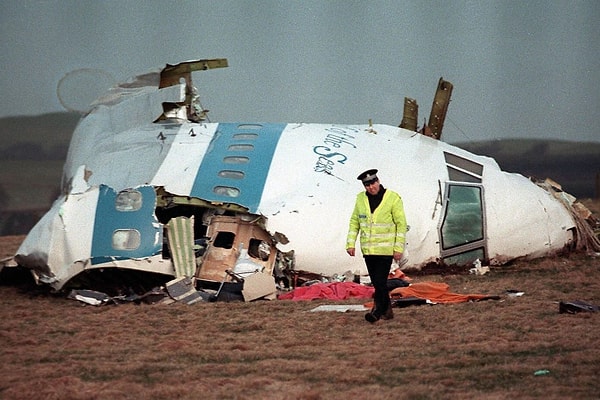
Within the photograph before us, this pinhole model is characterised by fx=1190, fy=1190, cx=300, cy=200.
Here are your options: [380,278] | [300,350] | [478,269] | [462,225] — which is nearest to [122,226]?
[380,278]

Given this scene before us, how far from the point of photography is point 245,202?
1664 centimetres

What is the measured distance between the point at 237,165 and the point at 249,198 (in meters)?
0.77

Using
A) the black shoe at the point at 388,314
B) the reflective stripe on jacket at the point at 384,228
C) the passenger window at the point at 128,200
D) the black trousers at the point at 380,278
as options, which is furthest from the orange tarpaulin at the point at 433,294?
the passenger window at the point at 128,200

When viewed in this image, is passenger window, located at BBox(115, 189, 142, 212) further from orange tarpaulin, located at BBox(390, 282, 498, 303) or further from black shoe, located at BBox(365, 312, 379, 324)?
black shoe, located at BBox(365, 312, 379, 324)

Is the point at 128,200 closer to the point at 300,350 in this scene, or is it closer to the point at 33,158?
the point at 300,350

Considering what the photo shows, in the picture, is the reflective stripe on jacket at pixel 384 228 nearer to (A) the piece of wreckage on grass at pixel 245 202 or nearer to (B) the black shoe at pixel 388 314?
(B) the black shoe at pixel 388 314

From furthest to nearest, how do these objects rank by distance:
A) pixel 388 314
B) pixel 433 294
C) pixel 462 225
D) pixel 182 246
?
1. pixel 462 225
2. pixel 182 246
3. pixel 433 294
4. pixel 388 314

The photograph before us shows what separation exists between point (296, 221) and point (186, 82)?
434 centimetres

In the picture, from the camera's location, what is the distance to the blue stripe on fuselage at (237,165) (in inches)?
661

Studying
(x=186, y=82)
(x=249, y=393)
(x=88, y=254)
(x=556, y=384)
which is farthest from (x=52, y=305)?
(x=556, y=384)

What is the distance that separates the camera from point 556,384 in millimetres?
9312

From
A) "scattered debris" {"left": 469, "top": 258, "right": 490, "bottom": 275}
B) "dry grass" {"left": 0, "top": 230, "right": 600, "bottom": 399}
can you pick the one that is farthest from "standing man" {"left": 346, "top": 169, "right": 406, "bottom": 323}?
"scattered debris" {"left": 469, "top": 258, "right": 490, "bottom": 275}

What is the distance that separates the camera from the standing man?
43.4 feet

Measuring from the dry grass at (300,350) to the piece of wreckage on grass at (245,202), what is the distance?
0.97 m
